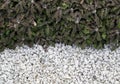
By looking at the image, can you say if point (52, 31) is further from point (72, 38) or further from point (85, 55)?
point (85, 55)

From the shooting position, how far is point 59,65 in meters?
3.57

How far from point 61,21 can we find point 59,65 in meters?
0.50

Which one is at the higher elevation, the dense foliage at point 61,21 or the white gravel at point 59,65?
the dense foliage at point 61,21

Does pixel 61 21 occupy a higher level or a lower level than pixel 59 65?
higher

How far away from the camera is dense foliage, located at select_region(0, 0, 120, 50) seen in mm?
3408

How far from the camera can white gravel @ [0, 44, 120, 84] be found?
3498 millimetres

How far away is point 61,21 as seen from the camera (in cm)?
349

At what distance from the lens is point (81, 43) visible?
11.9ft

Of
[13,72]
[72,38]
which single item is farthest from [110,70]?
[13,72]

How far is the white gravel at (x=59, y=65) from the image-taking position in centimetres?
350

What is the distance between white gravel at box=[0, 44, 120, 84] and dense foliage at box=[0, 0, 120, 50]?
0.46 feet

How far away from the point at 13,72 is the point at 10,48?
297mm

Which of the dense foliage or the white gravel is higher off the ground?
the dense foliage

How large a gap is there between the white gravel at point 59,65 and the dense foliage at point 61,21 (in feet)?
0.46
